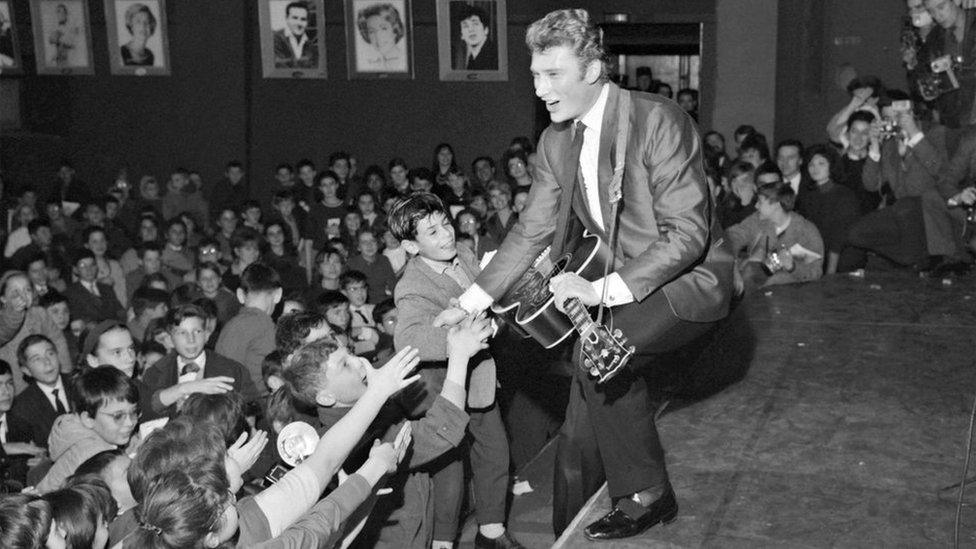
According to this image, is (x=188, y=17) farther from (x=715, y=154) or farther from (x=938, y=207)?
(x=938, y=207)

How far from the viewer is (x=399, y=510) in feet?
12.6

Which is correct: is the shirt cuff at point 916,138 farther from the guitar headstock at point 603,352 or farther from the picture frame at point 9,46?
the picture frame at point 9,46

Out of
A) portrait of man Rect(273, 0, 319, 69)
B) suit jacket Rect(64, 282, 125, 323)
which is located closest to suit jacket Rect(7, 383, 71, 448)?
suit jacket Rect(64, 282, 125, 323)

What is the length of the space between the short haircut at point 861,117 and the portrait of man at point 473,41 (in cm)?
395

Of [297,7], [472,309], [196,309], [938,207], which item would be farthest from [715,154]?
[472,309]

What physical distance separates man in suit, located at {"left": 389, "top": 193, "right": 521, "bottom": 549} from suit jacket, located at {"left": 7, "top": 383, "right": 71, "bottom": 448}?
8.18ft

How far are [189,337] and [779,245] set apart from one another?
365cm

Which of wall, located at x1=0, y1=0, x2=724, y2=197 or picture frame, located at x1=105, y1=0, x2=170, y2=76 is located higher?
picture frame, located at x1=105, y1=0, x2=170, y2=76

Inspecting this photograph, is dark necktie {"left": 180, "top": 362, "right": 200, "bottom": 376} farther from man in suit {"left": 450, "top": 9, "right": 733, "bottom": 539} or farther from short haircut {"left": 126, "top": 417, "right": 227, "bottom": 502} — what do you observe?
man in suit {"left": 450, "top": 9, "right": 733, "bottom": 539}

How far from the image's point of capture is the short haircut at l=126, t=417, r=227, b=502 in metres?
3.19

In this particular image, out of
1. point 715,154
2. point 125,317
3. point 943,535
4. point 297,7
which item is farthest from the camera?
point 297,7

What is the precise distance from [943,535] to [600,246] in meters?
1.30

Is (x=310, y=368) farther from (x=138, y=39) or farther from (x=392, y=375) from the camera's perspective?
(x=138, y=39)

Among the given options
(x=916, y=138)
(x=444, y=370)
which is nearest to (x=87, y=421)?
(x=444, y=370)
